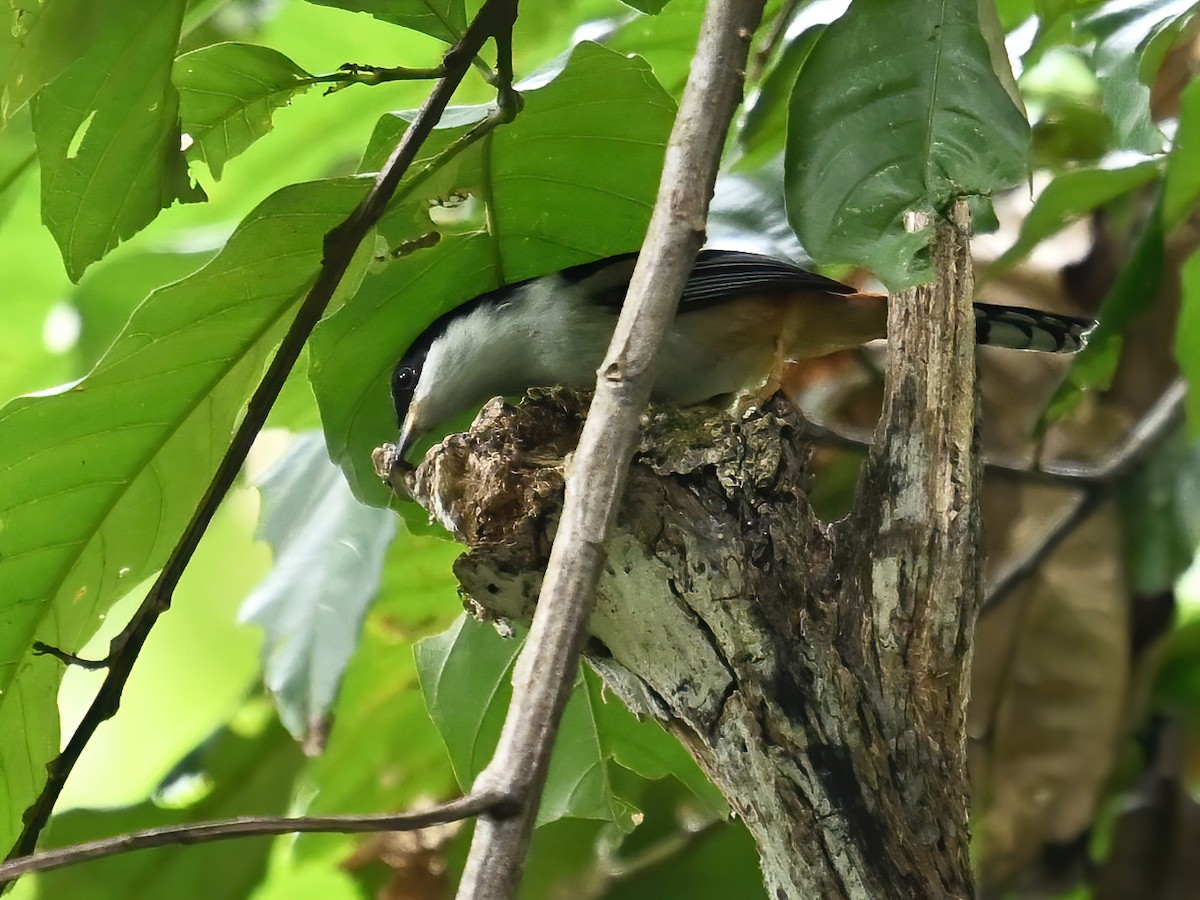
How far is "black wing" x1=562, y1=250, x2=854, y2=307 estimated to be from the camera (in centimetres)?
271

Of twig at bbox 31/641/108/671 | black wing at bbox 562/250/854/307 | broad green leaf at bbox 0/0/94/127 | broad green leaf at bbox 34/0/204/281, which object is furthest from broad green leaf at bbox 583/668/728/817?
broad green leaf at bbox 0/0/94/127

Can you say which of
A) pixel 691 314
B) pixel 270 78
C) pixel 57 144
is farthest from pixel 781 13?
pixel 57 144

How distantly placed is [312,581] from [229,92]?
1.08m

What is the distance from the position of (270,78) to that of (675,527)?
42.4 inches

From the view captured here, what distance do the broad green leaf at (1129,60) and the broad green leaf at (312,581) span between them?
1649mm

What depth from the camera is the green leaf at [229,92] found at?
2045mm

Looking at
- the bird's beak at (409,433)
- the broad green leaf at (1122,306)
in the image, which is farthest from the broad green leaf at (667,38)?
the broad green leaf at (1122,306)

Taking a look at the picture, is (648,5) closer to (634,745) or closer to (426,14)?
(426,14)

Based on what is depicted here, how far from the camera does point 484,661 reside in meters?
2.52

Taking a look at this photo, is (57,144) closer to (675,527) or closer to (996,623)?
(675,527)

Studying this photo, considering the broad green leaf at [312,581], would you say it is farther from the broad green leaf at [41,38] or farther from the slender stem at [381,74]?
the broad green leaf at [41,38]

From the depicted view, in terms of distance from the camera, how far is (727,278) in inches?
107

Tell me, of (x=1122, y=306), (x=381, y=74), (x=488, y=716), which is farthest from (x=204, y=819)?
(x=1122, y=306)

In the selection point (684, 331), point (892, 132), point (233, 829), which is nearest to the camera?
point (233, 829)
